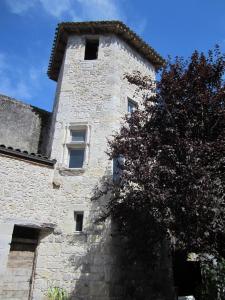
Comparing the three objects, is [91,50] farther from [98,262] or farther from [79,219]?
[98,262]

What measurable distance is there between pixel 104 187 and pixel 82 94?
146 inches

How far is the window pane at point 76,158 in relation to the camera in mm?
9969

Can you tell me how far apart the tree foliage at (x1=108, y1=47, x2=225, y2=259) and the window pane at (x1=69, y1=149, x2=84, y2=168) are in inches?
68.0

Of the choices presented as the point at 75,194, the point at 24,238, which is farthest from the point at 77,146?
the point at 24,238

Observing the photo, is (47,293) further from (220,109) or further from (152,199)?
(220,109)

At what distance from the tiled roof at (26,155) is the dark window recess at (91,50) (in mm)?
5267

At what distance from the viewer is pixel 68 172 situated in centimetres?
962

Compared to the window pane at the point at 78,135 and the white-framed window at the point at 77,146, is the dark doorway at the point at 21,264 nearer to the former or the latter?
the white-framed window at the point at 77,146

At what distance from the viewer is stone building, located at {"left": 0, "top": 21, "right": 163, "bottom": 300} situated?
27.0 feet

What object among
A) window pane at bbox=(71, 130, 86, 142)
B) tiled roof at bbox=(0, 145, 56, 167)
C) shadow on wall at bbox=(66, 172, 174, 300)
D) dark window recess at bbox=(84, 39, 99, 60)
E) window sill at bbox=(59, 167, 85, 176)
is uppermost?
dark window recess at bbox=(84, 39, 99, 60)

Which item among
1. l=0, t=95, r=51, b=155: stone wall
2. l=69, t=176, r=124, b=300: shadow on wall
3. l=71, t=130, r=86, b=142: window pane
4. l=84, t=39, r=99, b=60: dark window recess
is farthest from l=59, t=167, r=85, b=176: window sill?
l=84, t=39, r=99, b=60: dark window recess

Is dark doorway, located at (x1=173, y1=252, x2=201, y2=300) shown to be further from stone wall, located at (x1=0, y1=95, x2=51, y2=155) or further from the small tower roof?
the small tower roof

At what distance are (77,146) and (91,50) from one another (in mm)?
4862

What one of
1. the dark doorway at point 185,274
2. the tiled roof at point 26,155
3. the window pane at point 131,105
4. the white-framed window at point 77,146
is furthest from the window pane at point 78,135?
the dark doorway at point 185,274
